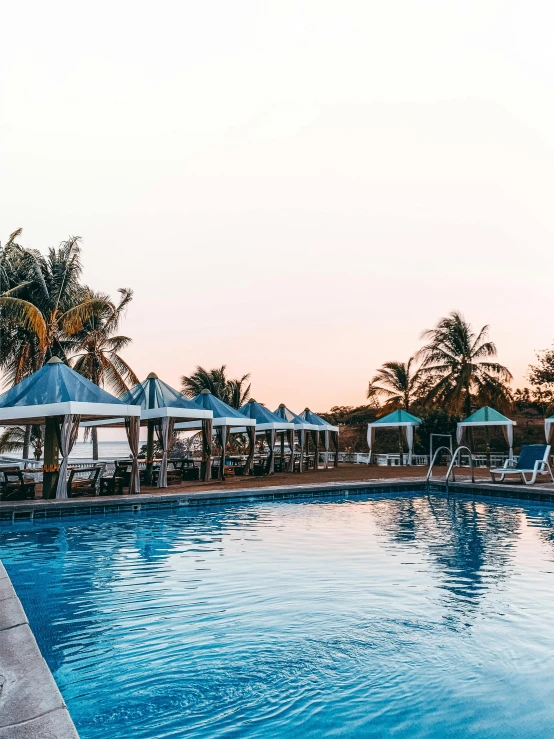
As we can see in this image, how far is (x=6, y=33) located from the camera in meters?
13.0

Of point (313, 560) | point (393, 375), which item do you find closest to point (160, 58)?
point (313, 560)

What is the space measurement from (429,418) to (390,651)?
89.3 feet

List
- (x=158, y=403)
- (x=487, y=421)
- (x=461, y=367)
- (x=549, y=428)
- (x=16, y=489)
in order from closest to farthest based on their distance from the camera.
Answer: (x=16, y=489) < (x=158, y=403) < (x=549, y=428) < (x=487, y=421) < (x=461, y=367)

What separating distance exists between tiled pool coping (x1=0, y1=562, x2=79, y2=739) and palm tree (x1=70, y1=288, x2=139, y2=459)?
69.9ft

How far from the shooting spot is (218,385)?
1371 inches

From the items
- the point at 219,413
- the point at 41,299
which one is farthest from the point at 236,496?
the point at 41,299

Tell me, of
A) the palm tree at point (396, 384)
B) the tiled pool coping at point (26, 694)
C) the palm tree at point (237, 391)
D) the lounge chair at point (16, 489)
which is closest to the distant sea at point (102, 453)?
the palm tree at point (237, 391)

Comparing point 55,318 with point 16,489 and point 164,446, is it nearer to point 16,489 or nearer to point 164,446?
point 164,446

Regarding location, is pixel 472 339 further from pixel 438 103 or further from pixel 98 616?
pixel 98 616

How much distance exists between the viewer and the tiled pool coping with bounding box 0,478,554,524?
1144 cm

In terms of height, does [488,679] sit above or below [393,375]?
below

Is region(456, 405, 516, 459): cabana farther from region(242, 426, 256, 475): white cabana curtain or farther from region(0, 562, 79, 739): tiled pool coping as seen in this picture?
region(0, 562, 79, 739): tiled pool coping

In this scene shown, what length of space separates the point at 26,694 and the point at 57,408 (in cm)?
1062

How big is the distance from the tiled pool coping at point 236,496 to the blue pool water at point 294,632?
1.71m
